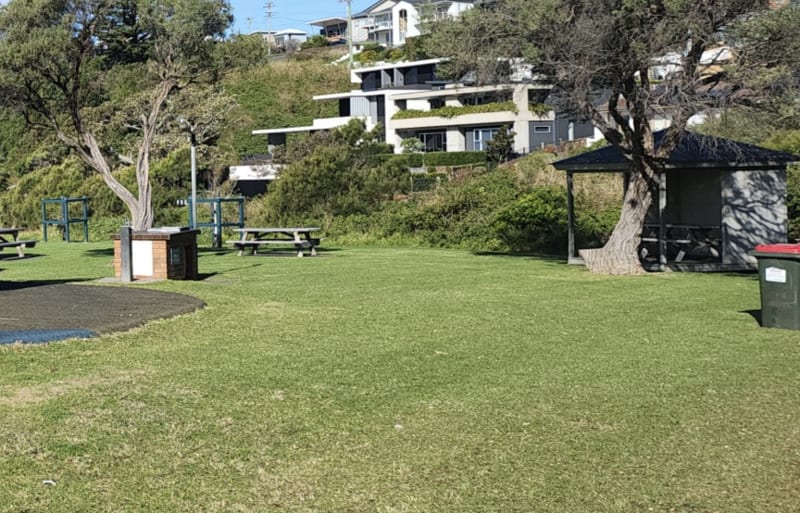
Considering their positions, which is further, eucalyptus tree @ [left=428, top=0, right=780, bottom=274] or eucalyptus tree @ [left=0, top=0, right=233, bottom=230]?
eucalyptus tree @ [left=0, top=0, right=233, bottom=230]

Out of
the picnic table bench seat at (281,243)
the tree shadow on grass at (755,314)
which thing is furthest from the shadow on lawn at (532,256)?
the tree shadow on grass at (755,314)

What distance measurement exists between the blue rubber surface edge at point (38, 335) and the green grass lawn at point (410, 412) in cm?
33

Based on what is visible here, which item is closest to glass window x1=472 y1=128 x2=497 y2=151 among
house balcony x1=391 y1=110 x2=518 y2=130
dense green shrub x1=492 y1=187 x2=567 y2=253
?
house balcony x1=391 y1=110 x2=518 y2=130

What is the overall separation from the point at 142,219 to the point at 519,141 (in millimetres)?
41712

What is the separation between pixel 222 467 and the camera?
19.7 feet

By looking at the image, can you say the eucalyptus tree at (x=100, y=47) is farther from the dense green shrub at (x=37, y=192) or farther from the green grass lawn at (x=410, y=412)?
the dense green shrub at (x=37, y=192)

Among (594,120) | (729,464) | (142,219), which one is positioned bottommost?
(729,464)

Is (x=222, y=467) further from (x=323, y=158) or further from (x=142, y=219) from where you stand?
(x=323, y=158)

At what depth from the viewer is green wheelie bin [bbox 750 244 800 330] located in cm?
1118

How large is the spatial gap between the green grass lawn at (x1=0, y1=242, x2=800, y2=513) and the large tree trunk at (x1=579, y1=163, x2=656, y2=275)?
484 cm

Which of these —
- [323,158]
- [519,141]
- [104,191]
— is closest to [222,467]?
[323,158]

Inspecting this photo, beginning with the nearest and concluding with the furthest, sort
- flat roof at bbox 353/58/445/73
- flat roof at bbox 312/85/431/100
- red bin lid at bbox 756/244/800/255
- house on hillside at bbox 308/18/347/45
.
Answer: red bin lid at bbox 756/244/800/255 → flat roof at bbox 312/85/431/100 → flat roof at bbox 353/58/445/73 → house on hillside at bbox 308/18/347/45

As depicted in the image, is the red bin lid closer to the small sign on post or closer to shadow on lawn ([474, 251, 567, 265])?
the small sign on post

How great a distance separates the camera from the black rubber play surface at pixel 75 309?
1064 centimetres
